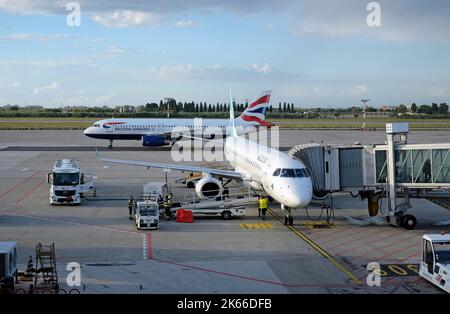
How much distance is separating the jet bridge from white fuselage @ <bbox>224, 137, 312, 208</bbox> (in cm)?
246

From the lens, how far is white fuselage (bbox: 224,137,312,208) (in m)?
32.5

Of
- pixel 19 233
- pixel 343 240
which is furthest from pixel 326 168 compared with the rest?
pixel 19 233

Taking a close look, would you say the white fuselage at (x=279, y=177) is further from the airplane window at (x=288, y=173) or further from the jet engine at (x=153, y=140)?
the jet engine at (x=153, y=140)

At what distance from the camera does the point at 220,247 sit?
29.4m

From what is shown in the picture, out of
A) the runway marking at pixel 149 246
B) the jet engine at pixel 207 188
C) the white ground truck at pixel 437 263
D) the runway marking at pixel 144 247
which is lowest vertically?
the runway marking at pixel 149 246

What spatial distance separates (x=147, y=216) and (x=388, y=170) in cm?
1453

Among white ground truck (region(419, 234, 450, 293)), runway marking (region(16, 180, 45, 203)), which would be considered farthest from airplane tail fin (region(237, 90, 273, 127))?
white ground truck (region(419, 234, 450, 293))

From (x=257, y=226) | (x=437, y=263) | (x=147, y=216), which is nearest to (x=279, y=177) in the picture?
(x=257, y=226)

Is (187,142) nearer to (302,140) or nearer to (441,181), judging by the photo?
(302,140)

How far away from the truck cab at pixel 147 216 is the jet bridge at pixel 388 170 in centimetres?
1003

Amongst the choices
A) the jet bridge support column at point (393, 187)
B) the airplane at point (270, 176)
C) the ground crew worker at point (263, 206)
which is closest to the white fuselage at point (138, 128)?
the airplane at point (270, 176)

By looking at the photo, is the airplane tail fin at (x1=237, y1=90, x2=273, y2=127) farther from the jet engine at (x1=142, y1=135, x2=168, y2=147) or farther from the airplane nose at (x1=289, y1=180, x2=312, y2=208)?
the airplane nose at (x1=289, y1=180, x2=312, y2=208)

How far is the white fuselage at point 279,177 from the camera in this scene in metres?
32.5

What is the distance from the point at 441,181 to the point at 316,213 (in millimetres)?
9036
